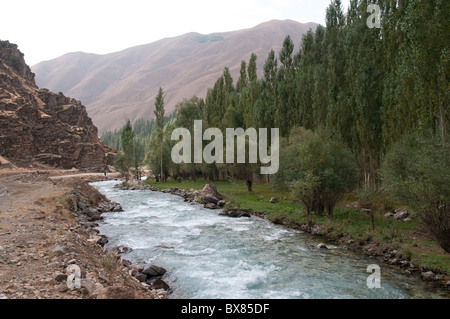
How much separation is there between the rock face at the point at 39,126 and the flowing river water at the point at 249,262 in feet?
209

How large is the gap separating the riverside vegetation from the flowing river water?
6.84 feet

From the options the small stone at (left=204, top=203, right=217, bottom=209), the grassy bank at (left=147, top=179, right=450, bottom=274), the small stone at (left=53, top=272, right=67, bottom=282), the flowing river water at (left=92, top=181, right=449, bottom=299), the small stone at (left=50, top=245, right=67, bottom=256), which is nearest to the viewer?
the small stone at (left=53, top=272, right=67, bottom=282)

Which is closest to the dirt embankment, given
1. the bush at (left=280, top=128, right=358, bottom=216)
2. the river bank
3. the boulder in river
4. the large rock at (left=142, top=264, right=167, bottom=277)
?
the large rock at (left=142, top=264, right=167, bottom=277)

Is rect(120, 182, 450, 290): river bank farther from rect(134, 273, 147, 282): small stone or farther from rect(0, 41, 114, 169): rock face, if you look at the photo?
rect(0, 41, 114, 169): rock face

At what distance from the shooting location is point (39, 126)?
7869 cm

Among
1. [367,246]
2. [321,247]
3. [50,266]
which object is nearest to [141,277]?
[50,266]

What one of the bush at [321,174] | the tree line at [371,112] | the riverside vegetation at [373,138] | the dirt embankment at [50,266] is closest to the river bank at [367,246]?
the riverside vegetation at [373,138]

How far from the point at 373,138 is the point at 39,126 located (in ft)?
271

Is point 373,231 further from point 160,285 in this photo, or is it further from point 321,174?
point 160,285

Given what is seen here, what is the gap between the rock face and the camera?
70438 mm

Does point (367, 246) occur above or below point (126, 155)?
below

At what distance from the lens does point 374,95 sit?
86.4 feet

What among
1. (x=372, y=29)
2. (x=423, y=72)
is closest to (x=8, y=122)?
(x=372, y=29)

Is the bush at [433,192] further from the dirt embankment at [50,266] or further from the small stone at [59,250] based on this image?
the small stone at [59,250]
